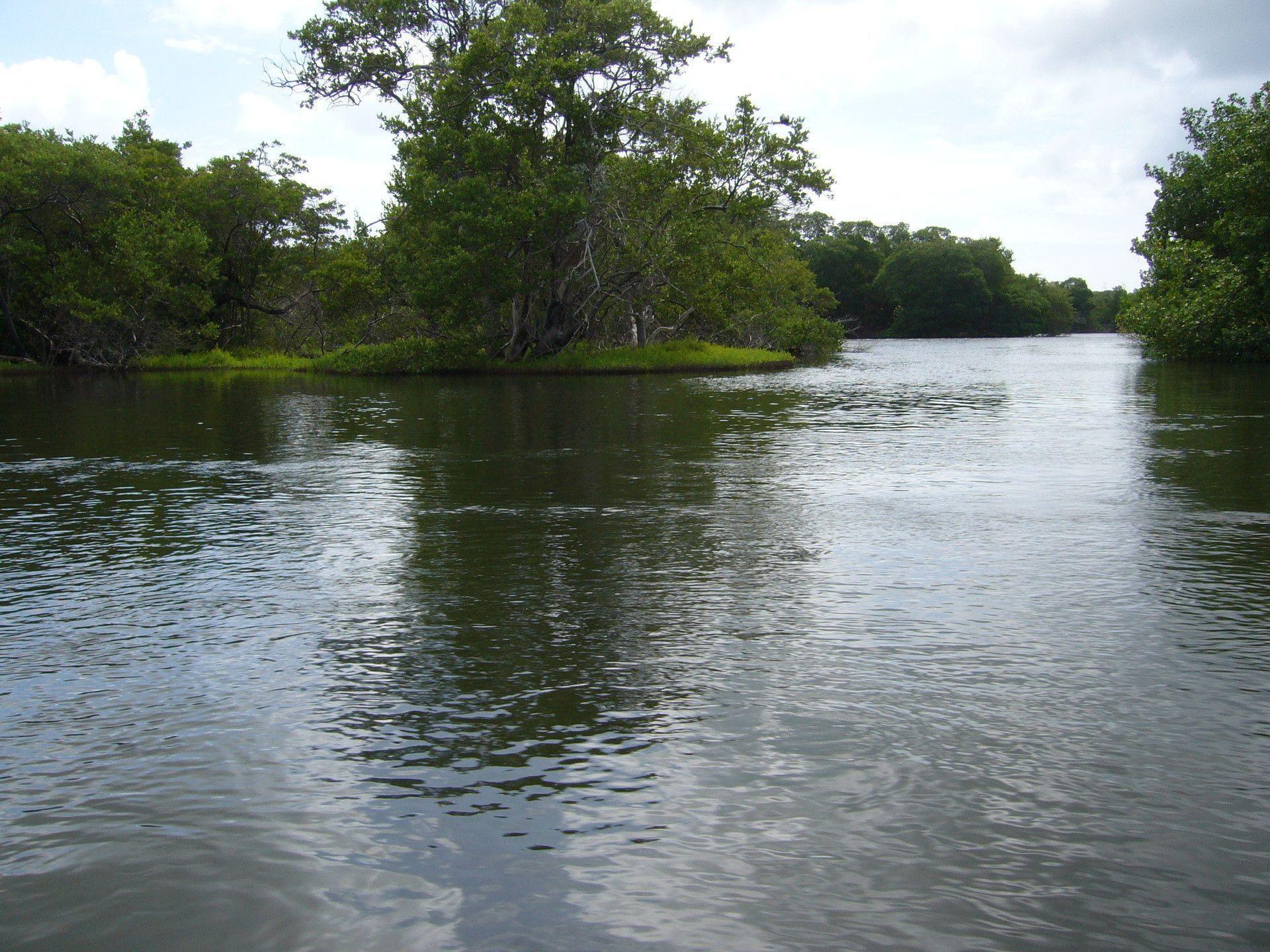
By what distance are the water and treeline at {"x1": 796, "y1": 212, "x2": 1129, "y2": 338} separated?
123671 mm

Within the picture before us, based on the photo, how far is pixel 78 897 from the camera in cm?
334

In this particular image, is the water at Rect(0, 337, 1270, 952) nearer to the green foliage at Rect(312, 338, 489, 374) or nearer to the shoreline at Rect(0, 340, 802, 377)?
the shoreline at Rect(0, 340, 802, 377)

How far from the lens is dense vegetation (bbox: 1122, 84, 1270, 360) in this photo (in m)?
40.3

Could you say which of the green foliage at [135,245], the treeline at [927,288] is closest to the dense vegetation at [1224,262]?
→ the green foliage at [135,245]

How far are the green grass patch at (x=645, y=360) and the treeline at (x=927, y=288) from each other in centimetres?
8934

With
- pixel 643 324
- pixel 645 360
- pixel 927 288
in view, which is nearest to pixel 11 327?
pixel 643 324

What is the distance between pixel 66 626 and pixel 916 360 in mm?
49728

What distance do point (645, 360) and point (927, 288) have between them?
339 feet

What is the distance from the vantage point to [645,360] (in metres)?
39.9

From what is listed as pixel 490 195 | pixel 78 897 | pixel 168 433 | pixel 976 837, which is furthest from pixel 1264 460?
pixel 490 195

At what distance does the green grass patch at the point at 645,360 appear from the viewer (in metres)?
39.0

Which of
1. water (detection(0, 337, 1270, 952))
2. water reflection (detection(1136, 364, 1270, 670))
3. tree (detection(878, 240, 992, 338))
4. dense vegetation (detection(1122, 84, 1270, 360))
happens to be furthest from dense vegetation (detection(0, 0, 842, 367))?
tree (detection(878, 240, 992, 338))

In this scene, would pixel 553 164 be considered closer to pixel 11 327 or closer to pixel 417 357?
pixel 417 357

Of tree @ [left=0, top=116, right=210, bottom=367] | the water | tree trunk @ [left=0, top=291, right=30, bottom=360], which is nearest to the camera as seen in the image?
the water
